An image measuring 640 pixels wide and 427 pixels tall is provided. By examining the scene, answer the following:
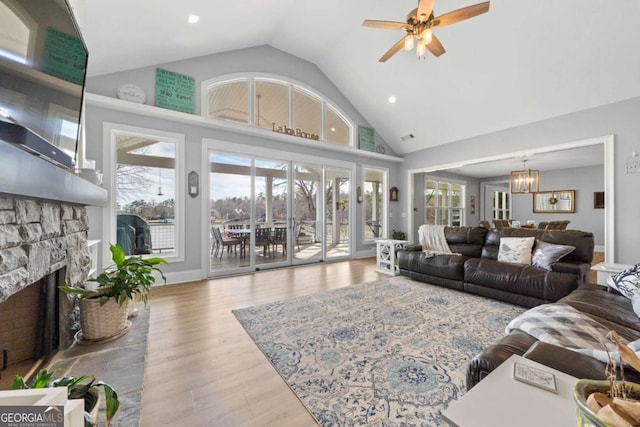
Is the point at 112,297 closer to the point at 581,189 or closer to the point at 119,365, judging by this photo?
the point at 119,365

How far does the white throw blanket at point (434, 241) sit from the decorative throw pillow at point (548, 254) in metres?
1.07

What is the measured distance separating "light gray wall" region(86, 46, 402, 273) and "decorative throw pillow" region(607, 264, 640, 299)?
4.62 m

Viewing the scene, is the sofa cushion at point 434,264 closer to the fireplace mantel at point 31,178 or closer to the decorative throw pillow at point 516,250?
the decorative throw pillow at point 516,250

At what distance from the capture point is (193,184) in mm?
4227

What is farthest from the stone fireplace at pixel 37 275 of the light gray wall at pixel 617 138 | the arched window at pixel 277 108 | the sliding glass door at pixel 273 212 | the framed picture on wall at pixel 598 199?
the framed picture on wall at pixel 598 199

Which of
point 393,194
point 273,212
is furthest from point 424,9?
point 393,194

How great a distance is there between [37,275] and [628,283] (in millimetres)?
4105

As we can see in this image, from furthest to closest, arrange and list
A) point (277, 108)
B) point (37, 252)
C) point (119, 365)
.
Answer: point (277, 108) → point (119, 365) → point (37, 252)

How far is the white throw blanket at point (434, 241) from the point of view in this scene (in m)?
4.21

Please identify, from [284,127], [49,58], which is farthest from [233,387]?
[284,127]

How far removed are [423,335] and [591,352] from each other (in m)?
1.26

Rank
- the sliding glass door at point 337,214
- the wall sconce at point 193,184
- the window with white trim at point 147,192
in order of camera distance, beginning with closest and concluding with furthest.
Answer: the window with white trim at point 147,192 → the wall sconce at point 193,184 → the sliding glass door at point 337,214

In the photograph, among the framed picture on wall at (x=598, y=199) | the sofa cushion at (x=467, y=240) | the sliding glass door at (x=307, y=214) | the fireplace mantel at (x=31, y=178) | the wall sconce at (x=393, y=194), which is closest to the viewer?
the fireplace mantel at (x=31, y=178)

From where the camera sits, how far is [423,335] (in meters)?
2.29
